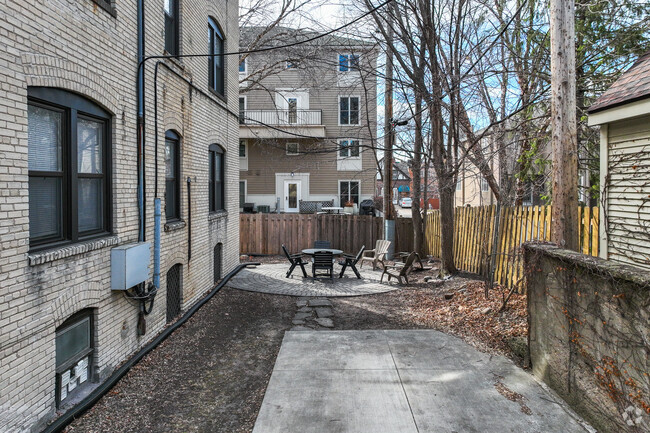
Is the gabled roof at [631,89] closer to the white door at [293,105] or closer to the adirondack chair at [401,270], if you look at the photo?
the adirondack chair at [401,270]

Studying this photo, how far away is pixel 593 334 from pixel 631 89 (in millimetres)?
4006

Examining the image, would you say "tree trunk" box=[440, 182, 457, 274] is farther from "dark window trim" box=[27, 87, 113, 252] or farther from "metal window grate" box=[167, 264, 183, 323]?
"dark window trim" box=[27, 87, 113, 252]

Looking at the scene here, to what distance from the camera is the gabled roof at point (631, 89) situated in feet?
20.2

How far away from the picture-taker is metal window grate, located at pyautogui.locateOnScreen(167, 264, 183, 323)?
321 inches

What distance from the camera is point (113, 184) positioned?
19.1 feet

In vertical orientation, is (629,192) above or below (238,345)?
above

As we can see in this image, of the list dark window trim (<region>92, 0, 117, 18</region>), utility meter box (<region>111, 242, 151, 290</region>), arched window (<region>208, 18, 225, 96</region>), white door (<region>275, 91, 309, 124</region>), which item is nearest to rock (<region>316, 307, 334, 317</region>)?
utility meter box (<region>111, 242, 151, 290</region>)

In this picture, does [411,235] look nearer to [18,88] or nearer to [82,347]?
[82,347]

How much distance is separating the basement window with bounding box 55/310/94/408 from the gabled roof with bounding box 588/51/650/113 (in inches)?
289

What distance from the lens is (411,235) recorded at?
18.1 meters

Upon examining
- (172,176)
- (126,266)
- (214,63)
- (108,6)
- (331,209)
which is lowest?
→ (126,266)

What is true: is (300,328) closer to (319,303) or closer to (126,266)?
(319,303)

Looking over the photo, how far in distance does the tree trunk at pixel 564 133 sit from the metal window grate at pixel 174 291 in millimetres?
6225

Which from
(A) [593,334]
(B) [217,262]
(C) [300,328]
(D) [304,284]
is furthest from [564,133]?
(B) [217,262]
